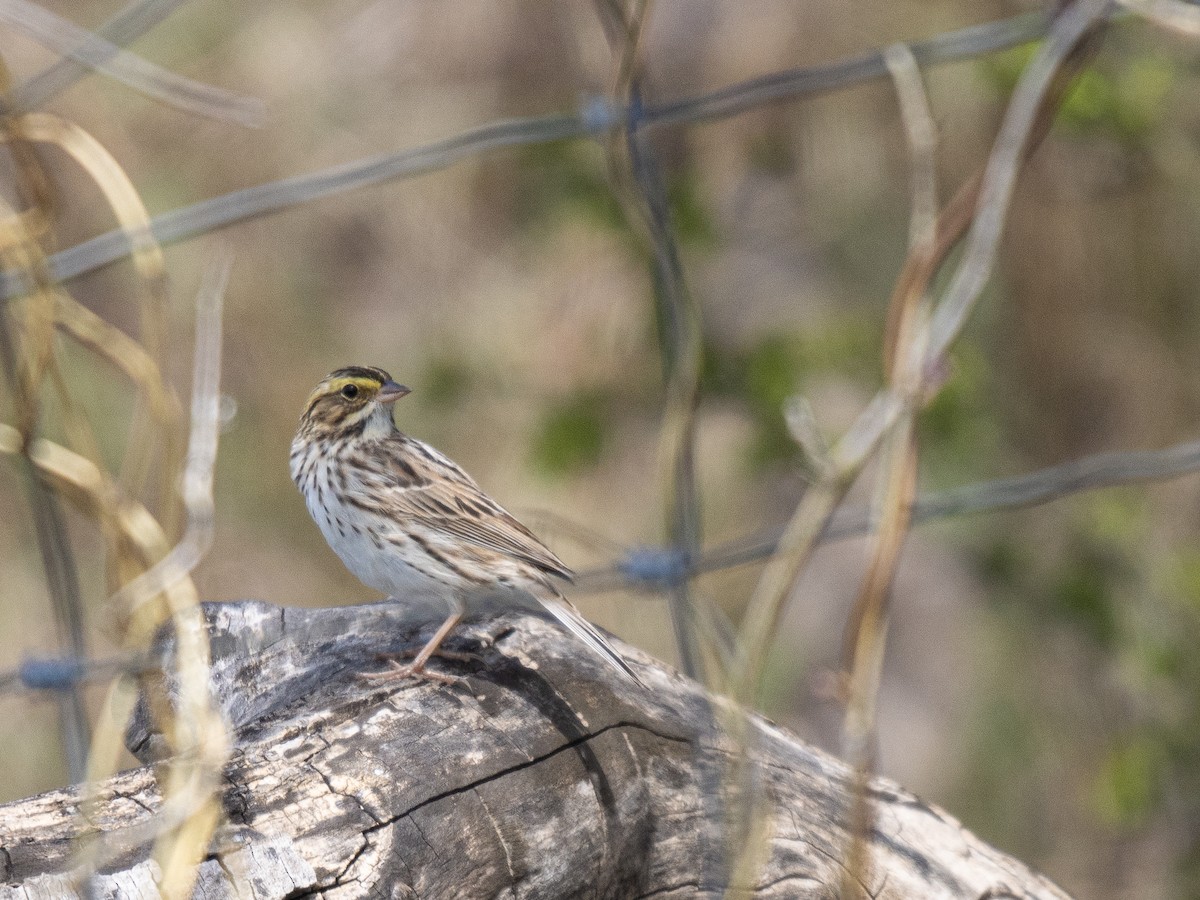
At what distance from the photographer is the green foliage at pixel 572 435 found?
502 cm

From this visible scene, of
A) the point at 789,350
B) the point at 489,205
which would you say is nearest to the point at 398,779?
the point at 789,350

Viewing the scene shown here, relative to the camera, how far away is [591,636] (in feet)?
7.13

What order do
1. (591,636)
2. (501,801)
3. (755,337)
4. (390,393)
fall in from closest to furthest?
(501,801), (591,636), (390,393), (755,337)

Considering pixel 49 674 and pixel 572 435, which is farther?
pixel 572 435

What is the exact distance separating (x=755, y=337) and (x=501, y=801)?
380cm

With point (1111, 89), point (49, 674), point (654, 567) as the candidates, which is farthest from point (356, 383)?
point (1111, 89)

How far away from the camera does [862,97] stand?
554cm

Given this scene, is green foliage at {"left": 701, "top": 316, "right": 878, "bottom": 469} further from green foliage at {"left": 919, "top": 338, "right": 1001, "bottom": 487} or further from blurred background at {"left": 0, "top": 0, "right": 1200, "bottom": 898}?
green foliage at {"left": 919, "top": 338, "right": 1001, "bottom": 487}

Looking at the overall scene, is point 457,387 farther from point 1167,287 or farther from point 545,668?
point 545,668

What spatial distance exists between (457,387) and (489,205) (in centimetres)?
135

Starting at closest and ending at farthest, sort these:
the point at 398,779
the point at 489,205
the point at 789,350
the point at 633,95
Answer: the point at 633,95, the point at 398,779, the point at 789,350, the point at 489,205

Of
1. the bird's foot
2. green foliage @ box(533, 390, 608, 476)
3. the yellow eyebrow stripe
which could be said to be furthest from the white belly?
green foliage @ box(533, 390, 608, 476)

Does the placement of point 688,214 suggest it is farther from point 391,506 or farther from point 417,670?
point 417,670

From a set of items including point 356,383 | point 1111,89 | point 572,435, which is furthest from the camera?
point 572,435
